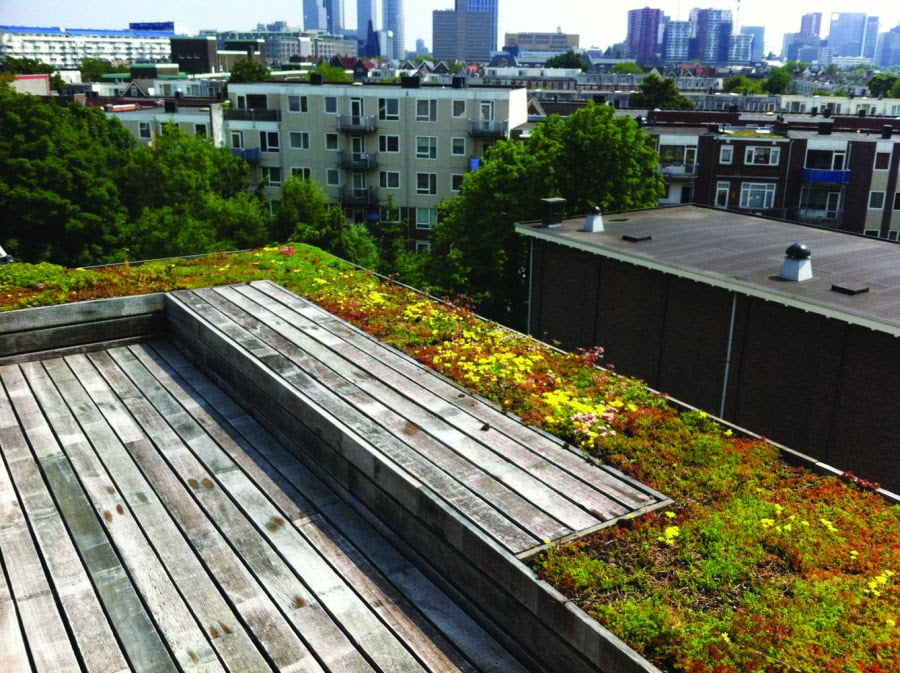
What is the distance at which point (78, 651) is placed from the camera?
678 centimetres

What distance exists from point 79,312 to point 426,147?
178ft

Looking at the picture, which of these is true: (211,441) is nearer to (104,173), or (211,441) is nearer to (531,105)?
(104,173)

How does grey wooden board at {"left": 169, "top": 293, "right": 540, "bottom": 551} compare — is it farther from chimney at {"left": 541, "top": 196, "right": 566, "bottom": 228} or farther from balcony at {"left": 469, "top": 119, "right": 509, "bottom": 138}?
balcony at {"left": 469, "top": 119, "right": 509, "bottom": 138}

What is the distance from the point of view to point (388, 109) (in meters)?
65.3

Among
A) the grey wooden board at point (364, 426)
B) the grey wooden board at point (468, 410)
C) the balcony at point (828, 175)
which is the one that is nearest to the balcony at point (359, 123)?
the balcony at point (828, 175)

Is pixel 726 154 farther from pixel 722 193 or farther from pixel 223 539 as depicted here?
pixel 223 539

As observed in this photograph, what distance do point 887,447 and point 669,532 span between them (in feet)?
48.3

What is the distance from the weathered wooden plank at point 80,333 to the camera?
13.1m

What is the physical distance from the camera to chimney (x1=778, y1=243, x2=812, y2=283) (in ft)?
68.8

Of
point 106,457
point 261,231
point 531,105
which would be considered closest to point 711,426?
point 106,457

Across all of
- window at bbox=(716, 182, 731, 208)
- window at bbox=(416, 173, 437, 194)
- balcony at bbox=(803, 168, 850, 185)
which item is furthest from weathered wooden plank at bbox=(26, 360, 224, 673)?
balcony at bbox=(803, 168, 850, 185)

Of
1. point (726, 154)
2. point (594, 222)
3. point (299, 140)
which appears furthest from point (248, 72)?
point (594, 222)

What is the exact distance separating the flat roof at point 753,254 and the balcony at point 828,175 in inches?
1328

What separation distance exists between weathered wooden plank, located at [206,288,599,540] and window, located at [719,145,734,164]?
56.2 metres
